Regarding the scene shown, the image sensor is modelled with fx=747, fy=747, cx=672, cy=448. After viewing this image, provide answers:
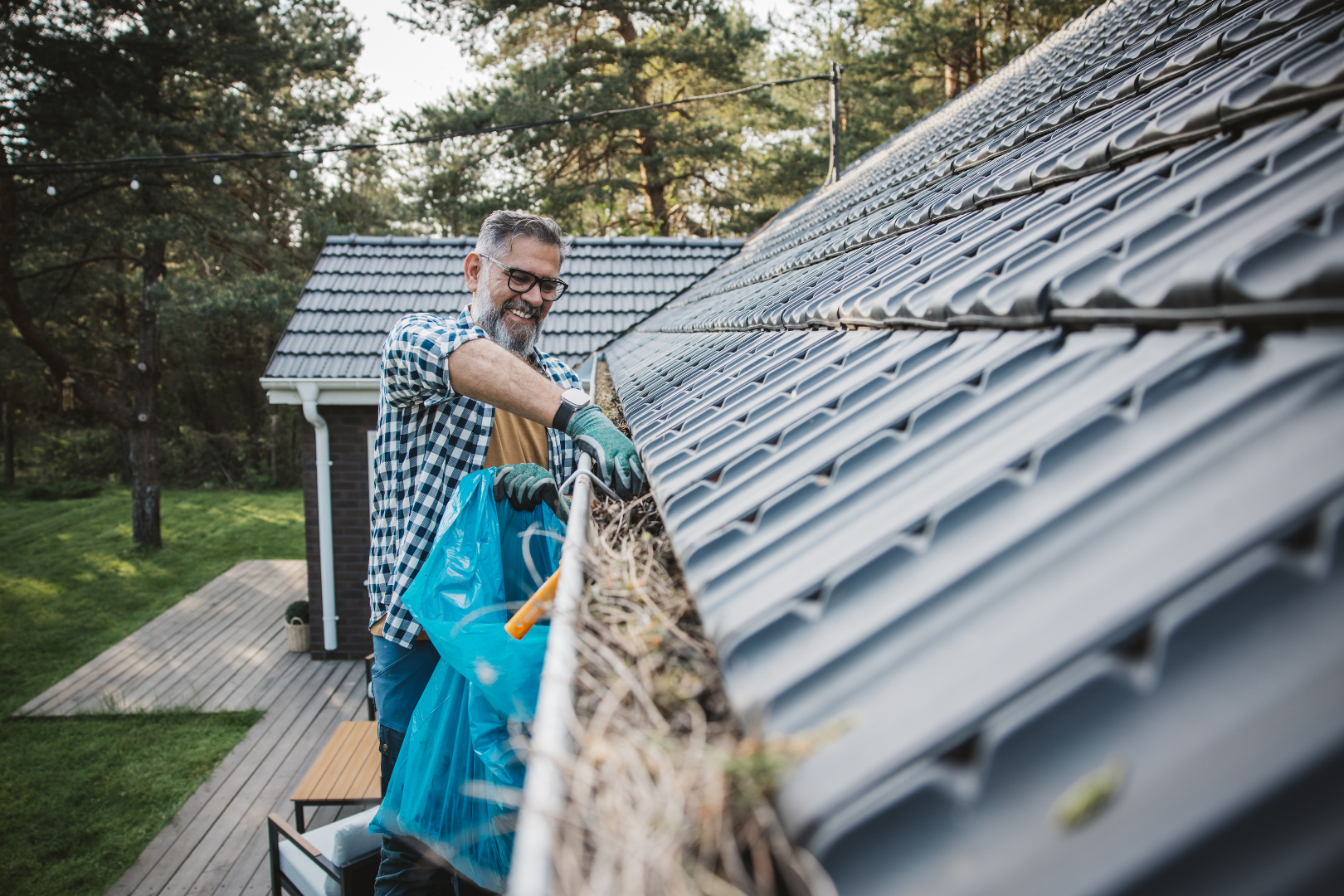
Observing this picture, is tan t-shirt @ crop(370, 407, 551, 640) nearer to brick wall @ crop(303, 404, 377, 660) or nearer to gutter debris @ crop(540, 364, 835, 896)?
gutter debris @ crop(540, 364, 835, 896)

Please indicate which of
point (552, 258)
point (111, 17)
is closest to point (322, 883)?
point (552, 258)

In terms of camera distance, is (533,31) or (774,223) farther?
(533,31)

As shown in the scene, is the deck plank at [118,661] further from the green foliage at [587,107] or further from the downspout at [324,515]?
the green foliage at [587,107]

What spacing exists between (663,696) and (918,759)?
385 millimetres

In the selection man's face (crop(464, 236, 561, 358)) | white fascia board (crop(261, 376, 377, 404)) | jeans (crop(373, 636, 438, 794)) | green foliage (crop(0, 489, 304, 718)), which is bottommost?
green foliage (crop(0, 489, 304, 718))

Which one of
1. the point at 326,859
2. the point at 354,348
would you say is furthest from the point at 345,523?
the point at 326,859

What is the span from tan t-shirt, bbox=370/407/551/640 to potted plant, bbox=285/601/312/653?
718 cm

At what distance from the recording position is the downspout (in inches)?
316

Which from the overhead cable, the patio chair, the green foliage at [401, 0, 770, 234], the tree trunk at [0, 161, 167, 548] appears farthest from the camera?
the green foliage at [401, 0, 770, 234]

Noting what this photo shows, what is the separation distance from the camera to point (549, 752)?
0.81 metres

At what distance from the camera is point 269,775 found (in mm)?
6359

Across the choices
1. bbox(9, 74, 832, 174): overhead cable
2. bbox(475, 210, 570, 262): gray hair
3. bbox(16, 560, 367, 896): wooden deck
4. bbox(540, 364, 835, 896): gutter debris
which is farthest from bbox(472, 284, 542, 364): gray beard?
bbox(9, 74, 832, 174): overhead cable

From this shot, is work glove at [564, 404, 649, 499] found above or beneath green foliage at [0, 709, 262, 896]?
above

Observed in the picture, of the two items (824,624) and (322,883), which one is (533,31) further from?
(824,624)
